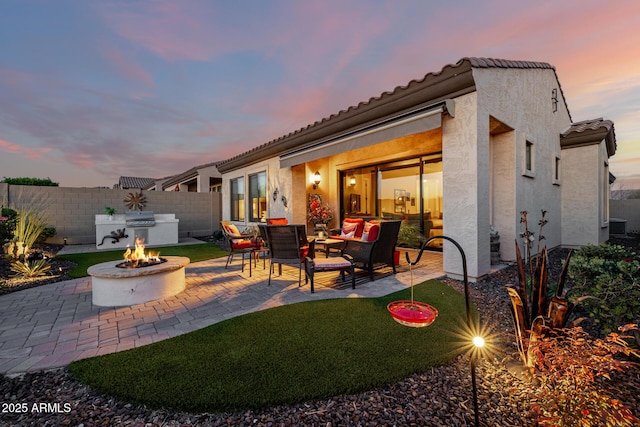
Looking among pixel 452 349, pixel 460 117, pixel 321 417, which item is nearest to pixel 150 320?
pixel 321 417

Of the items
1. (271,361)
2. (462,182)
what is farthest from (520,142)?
(271,361)

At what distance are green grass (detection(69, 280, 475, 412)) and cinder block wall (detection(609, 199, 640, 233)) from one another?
17339 mm

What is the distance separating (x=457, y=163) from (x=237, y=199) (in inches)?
411

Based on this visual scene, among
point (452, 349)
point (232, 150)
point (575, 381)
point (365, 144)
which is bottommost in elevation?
point (452, 349)

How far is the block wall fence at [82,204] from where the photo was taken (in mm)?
9984

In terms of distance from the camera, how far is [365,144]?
6.39m

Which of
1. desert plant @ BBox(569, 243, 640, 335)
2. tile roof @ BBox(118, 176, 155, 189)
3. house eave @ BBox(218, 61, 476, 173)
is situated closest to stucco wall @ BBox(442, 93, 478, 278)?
house eave @ BBox(218, 61, 476, 173)

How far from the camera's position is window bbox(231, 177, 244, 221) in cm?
1264

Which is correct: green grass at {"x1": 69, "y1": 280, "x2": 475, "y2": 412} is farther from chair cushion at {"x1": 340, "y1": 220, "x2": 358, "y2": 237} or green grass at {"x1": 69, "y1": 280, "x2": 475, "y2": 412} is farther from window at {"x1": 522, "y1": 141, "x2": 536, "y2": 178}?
window at {"x1": 522, "y1": 141, "x2": 536, "y2": 178}

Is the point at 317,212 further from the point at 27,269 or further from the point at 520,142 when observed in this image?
Answer: the point at 27,269

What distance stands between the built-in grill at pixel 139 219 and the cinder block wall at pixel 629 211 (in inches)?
905

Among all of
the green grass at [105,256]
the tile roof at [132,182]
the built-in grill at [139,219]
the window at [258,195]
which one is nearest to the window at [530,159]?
the window at [258,195]

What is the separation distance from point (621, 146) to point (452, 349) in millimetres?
17121

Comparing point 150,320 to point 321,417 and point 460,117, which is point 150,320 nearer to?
point 321,417
